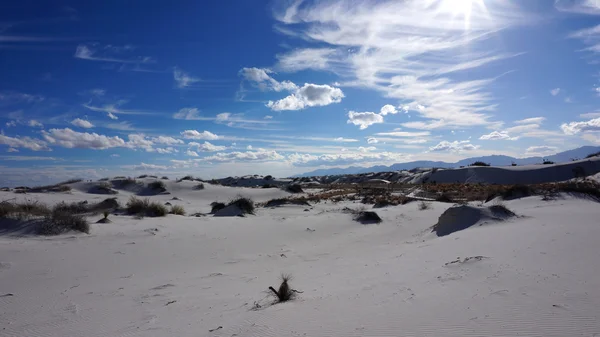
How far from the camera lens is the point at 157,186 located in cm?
2889

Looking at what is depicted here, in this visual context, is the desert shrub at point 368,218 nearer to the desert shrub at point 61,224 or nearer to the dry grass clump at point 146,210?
the dry grass clump at point 146,210

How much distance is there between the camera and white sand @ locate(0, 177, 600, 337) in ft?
12.3

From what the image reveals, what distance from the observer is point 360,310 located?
430cm

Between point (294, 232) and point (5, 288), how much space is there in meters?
8.40

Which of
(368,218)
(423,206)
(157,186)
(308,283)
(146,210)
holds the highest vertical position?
(157,186)

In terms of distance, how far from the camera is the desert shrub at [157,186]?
1124 inches

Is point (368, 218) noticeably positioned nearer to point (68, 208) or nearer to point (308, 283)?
point (308, 283)

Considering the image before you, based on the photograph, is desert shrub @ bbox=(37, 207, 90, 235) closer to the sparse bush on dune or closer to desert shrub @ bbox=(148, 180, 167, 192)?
the sparse bush on dune

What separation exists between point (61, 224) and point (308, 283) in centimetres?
805

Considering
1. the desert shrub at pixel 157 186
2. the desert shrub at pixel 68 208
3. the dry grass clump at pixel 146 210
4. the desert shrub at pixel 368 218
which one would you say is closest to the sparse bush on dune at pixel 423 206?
the desert shrub at pixel 368 218

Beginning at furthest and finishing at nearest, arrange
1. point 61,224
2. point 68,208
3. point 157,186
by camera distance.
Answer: point 157,186 < point 68,208 < point 61,224

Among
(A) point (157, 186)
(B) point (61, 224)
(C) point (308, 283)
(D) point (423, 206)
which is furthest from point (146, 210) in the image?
(A) point (157, 186)

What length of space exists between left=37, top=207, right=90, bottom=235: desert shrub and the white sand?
17.1 inches

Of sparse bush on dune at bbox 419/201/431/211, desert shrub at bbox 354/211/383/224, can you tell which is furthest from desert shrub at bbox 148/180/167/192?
sparse bush on dune at bbox 419/201/431/211
